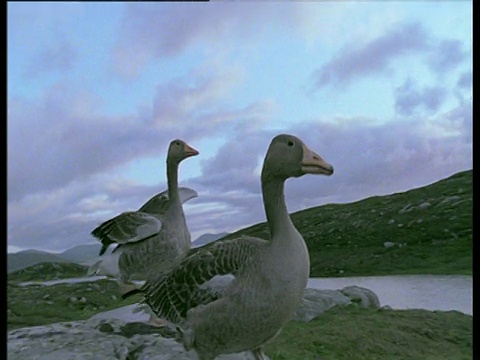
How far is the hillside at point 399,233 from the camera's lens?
4.87 ft

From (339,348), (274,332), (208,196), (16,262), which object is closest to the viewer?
(274,332)

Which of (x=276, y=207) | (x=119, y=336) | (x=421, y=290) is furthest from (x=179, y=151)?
(x=421, y=290)

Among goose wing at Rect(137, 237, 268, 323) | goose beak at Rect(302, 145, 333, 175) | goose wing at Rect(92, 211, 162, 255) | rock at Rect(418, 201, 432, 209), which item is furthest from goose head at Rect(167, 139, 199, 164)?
rock at Rect(418, 201, 432, 209)

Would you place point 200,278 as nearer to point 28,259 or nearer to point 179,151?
point 179,151

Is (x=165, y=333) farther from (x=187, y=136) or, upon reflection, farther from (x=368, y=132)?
(x=368, y=132)

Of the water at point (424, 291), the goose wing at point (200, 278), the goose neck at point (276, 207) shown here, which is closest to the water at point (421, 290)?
the water at point (424, 291)

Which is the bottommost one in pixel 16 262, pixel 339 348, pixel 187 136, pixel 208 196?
pixel 339 348

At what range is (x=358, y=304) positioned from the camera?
148cm

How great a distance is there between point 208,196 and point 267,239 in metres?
0.30

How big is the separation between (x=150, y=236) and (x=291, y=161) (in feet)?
1.60

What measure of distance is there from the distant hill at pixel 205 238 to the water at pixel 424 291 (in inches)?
11.2

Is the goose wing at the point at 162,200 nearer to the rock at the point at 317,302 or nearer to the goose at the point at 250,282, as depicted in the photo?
the goose at the point at 250,282

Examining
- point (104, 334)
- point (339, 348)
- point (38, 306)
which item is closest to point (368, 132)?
point (339, 348)

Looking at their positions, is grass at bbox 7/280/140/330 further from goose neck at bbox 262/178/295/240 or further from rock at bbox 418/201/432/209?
rock at bbox 418/201/432/209
